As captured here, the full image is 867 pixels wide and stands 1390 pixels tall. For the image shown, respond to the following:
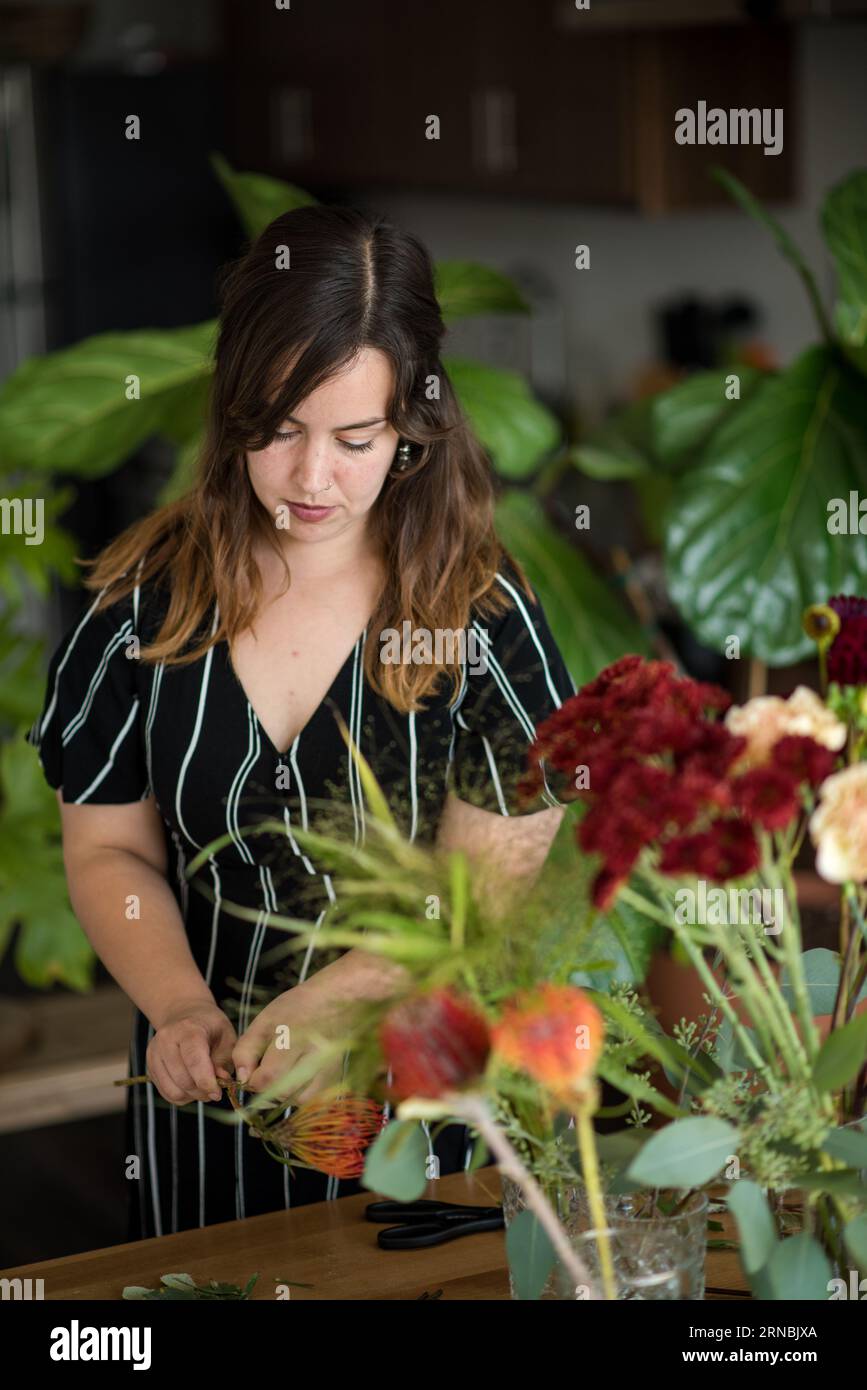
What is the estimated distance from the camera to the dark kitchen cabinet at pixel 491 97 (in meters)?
3.21

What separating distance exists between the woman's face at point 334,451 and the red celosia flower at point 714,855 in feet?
1.74

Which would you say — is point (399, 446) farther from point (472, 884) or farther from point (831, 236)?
point (831, 236)

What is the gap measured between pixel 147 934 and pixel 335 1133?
372mm

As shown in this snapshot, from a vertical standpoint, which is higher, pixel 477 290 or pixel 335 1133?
pixel 477 290

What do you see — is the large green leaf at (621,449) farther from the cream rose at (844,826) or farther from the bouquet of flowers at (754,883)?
the cream rose at (844,826)

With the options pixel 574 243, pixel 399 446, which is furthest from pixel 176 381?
pixel 574 243

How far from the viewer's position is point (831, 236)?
196 cm

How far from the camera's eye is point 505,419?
210cm

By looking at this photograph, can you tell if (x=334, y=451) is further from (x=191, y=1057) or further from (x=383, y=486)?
(x=191, y=1057)

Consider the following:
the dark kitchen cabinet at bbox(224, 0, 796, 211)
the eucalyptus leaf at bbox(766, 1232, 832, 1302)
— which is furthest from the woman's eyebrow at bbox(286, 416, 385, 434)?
the dark kitchen cabinet at bbox(224, 0, 796, 211)

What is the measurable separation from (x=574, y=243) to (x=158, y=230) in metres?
1.41

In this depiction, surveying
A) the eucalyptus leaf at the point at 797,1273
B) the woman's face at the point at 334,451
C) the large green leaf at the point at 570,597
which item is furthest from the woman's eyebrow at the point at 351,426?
the large green leaf at the point at 570,597

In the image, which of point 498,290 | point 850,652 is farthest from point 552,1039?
point 498,290
